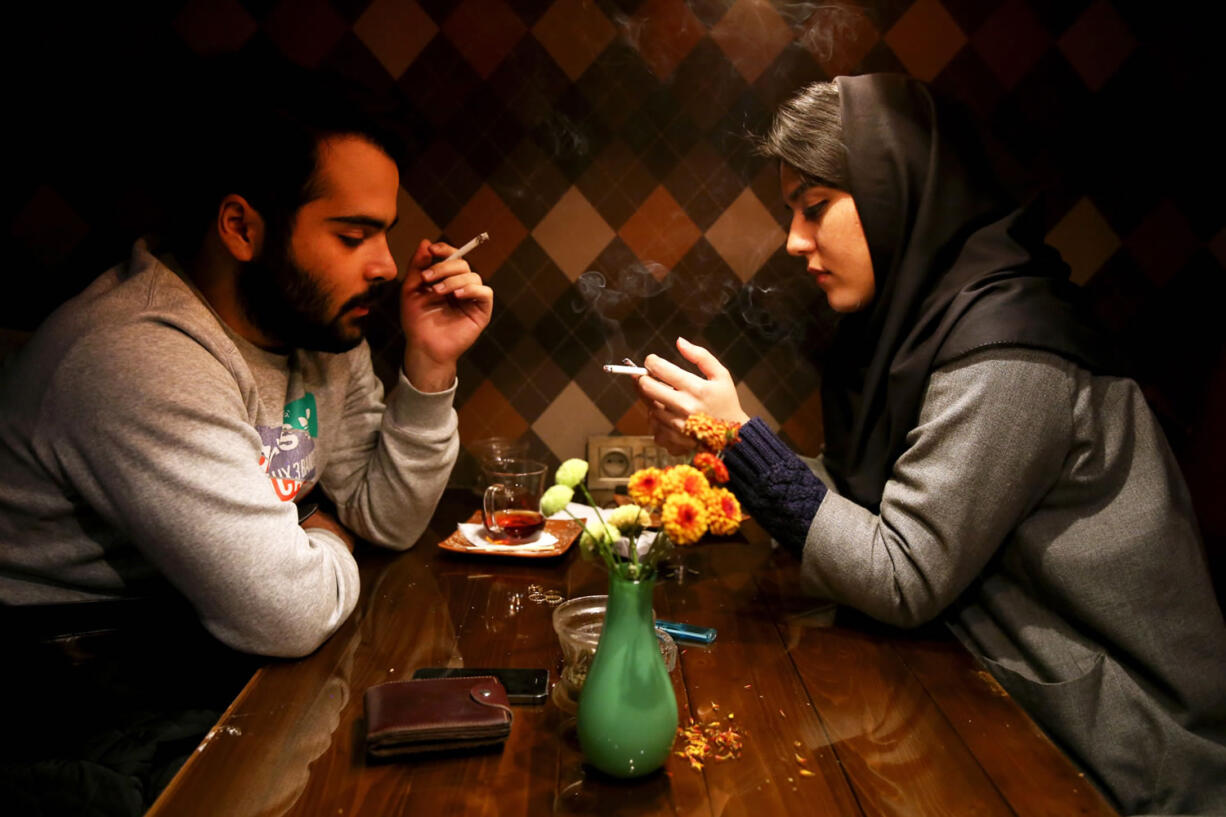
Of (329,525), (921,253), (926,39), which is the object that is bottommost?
(329,525)

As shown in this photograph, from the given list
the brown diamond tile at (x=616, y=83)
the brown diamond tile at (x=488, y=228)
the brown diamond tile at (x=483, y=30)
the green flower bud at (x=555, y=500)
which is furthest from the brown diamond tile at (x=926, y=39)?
the green flower bud at (x=555, y=500)

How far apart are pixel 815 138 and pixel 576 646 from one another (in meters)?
1.23

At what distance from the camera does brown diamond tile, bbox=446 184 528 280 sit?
263 cm

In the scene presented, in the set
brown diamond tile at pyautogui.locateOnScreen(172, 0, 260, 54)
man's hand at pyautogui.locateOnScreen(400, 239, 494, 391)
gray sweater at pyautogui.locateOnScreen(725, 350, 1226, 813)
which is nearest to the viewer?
gray sweater at pyautogui.locateOnScreen(725, 350, 1226, 813)

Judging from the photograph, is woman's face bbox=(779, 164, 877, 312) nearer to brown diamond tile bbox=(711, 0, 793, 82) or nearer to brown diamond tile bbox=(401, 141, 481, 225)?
brown diamond tile bbox=(711, 0, 793, 82)

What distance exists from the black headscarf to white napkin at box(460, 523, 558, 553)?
0.73 meters

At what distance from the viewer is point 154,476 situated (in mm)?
1411

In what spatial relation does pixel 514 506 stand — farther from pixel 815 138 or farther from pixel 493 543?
pixel 815 138

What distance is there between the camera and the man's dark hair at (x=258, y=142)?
1.72 m

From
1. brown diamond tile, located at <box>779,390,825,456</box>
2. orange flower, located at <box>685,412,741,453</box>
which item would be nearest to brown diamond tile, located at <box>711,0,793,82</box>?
brown diamond tile, located at <box>779,390,825,456</box>

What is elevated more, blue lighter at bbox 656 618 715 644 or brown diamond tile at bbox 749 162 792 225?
brown diamond tile at bbox 749 162 792 225

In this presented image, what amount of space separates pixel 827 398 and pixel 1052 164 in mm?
1153

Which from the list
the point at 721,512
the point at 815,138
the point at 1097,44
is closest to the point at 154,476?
the point at 721,512

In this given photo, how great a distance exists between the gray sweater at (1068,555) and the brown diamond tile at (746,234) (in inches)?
43.6
